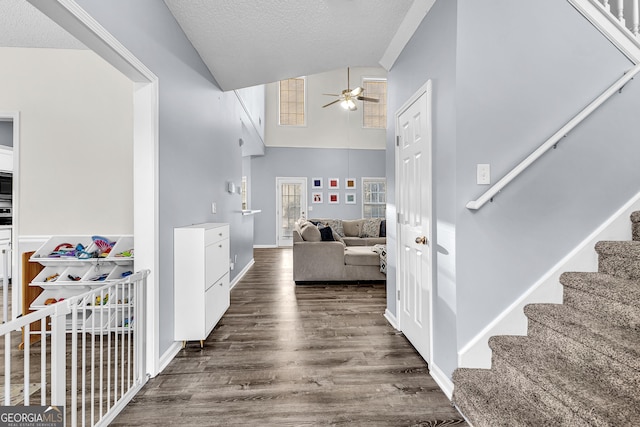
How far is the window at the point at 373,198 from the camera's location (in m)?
9.20

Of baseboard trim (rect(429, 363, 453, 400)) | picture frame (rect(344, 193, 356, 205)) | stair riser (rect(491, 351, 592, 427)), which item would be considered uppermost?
picture frame (rect(344, 193, 356, 205))

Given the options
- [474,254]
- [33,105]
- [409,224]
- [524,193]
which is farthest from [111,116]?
[524,193]

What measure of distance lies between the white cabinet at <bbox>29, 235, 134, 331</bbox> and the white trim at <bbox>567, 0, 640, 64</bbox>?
3724 mm

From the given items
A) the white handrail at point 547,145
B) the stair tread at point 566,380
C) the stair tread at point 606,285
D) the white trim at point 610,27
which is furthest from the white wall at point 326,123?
the stair tread at point 566,380

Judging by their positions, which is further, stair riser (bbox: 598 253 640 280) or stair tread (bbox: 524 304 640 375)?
stair riser (bbox: 598 253 640 280)

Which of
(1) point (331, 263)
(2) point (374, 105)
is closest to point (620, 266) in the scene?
(1) point (331, 263)

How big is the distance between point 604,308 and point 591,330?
0.13m

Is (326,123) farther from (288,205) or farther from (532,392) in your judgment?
(532,392)

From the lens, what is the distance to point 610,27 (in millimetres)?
1844

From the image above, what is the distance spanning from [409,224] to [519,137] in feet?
3.40

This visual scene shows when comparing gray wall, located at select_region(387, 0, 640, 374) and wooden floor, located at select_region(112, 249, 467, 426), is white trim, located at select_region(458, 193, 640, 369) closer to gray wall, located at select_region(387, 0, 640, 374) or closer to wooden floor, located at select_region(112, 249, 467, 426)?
gray wall, located at select_region(387, 0, 640, 374)

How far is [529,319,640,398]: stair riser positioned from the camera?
121cm

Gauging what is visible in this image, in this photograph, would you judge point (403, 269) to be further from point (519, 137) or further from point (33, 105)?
point (33, 105)

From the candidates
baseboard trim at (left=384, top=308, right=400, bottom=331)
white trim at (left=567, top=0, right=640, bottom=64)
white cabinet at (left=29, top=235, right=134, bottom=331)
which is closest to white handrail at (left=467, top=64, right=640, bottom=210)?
white trim at (left=567, top=0, right=640, bottom=64)
